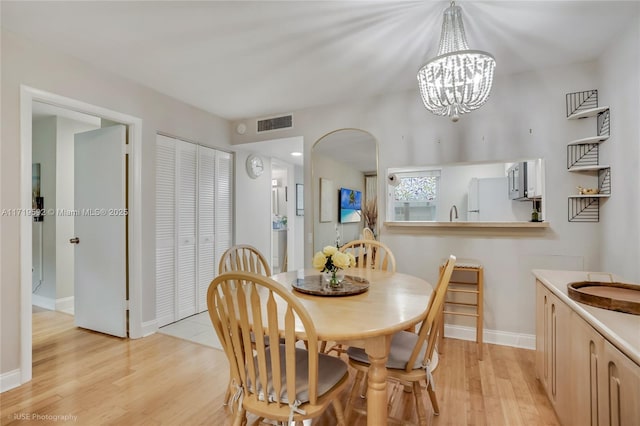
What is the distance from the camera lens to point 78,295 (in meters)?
3.18

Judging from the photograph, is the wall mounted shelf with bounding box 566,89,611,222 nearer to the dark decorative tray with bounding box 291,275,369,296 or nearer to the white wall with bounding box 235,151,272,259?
the dark decorative tray with bounding box 291,275,369,296

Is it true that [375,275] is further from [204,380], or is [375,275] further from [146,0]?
[146,0]

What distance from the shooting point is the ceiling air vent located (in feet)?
12.1

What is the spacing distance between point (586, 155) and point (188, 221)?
388cm

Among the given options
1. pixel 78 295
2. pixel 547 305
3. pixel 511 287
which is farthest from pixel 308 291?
pixel 78 295

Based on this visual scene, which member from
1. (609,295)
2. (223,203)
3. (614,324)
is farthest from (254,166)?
(614,324)

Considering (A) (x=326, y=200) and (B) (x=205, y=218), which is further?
(B) (x=205, y=218)

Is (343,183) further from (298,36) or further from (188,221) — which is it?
(188,221)

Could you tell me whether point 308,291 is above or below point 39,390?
above

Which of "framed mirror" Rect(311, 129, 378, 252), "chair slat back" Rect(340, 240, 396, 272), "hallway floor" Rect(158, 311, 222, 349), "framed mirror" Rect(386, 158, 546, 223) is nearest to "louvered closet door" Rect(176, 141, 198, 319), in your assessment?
"hallway floor" Rect(158, 311, 222, 349)

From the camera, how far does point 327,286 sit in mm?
1805

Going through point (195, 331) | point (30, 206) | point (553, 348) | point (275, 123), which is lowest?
point (195, 331)

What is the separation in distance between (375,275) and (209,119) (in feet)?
9.35

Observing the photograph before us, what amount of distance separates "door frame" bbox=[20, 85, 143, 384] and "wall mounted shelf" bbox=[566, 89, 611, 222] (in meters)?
3.82
